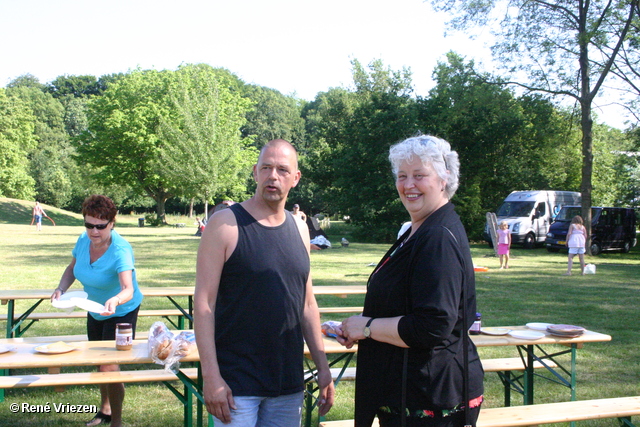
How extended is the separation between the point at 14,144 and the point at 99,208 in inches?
2099

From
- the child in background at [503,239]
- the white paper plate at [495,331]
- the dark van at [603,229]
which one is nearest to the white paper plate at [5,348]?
the white paper plate at [495,331]

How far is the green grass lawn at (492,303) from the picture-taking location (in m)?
4.91

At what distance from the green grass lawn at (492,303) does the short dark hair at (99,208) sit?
1.73 m

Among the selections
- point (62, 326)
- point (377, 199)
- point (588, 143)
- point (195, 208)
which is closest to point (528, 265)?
point (588, 143)

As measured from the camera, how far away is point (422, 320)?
1.98 metres

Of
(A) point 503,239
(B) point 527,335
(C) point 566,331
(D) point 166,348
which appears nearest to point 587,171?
(A) point 503,239

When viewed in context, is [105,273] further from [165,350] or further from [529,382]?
[529,382]

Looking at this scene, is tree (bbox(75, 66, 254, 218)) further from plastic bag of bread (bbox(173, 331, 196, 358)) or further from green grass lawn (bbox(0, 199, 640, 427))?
plastic bag of bread (bbox(173, 331, 196, 358))

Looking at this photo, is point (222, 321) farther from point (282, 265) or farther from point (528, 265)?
point (528, 265)

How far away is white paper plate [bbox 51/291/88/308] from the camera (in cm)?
373

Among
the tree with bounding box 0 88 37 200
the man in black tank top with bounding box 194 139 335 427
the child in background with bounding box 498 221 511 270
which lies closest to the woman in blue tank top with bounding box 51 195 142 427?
the man in black tank top with bounding box 194 139 335 427

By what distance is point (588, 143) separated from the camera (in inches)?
891

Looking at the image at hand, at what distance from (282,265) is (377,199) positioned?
27284 millimetres

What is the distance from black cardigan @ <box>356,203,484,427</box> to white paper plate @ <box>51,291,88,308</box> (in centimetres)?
240
